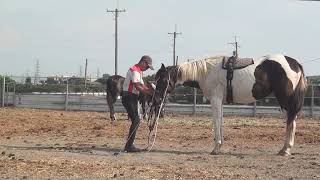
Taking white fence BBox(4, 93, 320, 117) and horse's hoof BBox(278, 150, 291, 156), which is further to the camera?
white fence BBox(4, 93, 320, 117)

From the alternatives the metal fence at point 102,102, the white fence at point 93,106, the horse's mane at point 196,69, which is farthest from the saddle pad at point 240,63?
the white fence at point 93,106

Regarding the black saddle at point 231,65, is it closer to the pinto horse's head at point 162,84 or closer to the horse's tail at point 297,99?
the horse's tail at point 297,99

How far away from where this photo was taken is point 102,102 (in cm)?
3444

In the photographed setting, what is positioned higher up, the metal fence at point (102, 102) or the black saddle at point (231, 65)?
the black saddle at point (231, 65)

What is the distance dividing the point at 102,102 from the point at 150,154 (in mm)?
23040

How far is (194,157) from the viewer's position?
1112 cm

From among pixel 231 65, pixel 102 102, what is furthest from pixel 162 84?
pixel 102 102

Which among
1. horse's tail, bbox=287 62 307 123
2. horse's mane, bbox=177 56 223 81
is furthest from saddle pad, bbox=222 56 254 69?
horse's tail, bbox=287 62 307 123

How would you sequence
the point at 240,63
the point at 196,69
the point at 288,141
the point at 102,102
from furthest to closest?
1. the point at 102,102
2. the point at 196,69
3. the point at 240,63
4. the point at 288,141

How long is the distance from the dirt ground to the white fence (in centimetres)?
1143

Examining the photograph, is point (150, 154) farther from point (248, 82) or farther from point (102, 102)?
point (102, 102)

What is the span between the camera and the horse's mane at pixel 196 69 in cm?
1209

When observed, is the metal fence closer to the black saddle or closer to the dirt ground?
the dirt ground

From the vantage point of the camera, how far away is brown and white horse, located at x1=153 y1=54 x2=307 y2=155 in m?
11.6
